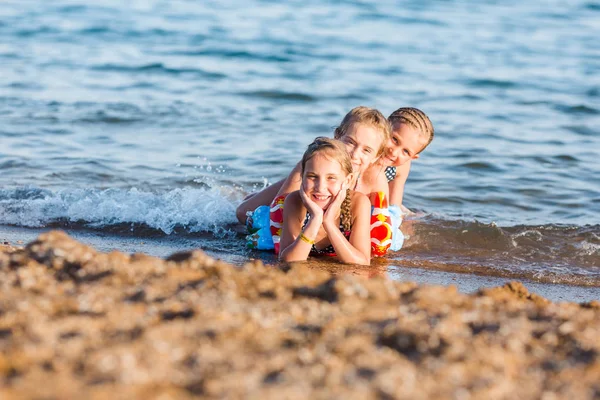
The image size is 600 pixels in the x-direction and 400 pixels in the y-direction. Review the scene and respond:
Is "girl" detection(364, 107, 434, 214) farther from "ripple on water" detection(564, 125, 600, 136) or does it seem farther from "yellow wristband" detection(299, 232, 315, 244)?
"ripple on water" detection(564, 125, 600, 136)

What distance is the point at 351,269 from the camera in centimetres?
529

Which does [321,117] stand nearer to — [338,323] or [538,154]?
[538,154]

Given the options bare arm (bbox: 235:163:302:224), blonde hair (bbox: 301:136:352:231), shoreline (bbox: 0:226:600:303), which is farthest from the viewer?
bare arm (bbox: 235:163:302:224)

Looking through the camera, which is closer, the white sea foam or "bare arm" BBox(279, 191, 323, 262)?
"bare arm" BBox(279, 191, 323, 262)

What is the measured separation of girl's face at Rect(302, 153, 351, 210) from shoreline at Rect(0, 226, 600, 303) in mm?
448

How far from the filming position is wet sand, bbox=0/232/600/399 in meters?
2.44

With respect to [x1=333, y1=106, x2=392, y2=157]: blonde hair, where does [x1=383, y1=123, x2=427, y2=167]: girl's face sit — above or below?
below

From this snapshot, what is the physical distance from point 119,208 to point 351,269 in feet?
7.07

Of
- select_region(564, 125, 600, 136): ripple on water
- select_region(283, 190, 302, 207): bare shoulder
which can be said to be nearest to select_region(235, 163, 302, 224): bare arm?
select_region(283, 190, 302, 207): bare shoulder

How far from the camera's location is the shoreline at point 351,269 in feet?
17.0

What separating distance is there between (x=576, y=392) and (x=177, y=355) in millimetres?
1257

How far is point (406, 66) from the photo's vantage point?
45.0ft

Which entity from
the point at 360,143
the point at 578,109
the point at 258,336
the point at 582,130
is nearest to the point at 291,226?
the point at 360,143

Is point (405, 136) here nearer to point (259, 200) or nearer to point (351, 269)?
point (259, 200)
